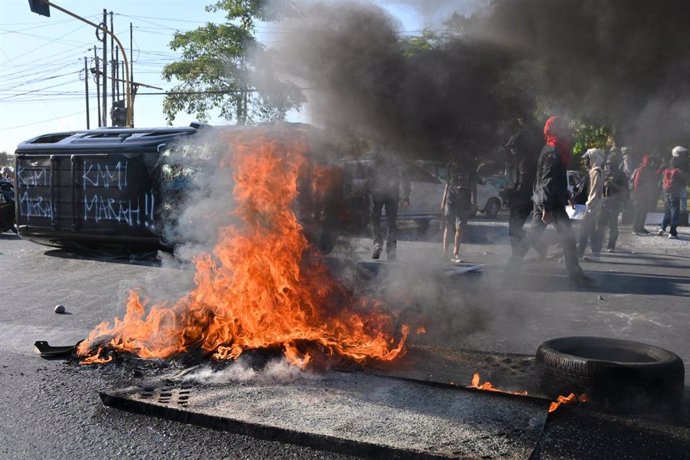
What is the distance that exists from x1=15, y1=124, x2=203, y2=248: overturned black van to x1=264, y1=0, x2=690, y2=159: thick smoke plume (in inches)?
189

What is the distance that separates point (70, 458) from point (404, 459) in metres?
1.80

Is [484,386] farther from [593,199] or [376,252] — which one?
[593,199]

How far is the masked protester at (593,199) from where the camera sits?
32.2ft

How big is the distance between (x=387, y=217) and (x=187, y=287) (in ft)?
14.3

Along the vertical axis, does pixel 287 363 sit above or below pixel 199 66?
below

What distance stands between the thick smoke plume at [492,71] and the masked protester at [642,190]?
24.2 ft

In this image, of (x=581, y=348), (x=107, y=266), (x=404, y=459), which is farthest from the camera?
(x=107, y=266)

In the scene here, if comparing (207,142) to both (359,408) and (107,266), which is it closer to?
(107,266)

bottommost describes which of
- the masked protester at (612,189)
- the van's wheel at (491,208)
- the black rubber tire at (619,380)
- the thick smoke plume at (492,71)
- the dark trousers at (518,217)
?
the black rubber tire at (619,380)

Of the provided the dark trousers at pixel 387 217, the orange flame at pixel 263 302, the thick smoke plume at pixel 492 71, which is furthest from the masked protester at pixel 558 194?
the orange flame at pixel 263 302

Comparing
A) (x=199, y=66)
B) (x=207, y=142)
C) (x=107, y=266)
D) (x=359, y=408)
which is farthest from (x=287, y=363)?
(x=199, y=66)

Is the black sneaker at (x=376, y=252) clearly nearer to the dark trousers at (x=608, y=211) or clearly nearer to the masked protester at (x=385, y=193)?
the masked protester at (x=385, y=193)

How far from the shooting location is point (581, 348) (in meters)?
4.38

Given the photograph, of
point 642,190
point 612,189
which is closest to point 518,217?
point 612,189
